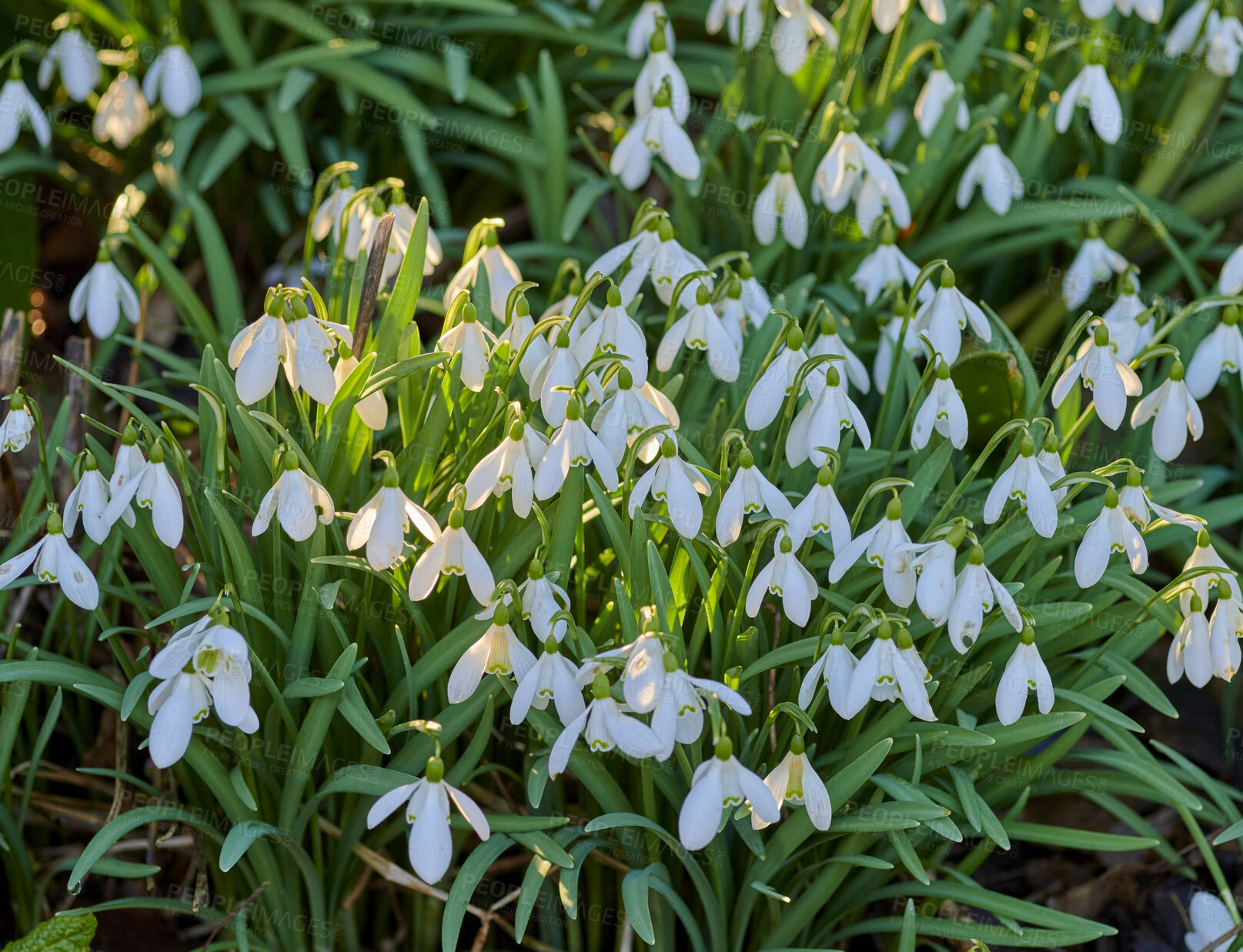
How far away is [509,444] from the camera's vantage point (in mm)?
1271

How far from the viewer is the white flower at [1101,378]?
54.4 inches

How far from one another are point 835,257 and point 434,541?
53.2 inches

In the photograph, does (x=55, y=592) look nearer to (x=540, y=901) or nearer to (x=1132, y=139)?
(x=540, y=901)

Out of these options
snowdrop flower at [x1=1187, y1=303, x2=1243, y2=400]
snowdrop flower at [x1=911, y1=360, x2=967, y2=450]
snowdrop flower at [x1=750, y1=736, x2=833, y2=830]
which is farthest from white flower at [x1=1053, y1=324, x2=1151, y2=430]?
snowdrop flower at [x1=750, y1=736, x2=833, y2=830]

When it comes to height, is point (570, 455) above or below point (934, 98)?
below

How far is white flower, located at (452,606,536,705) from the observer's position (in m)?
1.24

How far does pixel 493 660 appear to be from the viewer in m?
1.24

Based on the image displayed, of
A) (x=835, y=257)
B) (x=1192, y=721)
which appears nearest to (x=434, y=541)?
(x=835, y=257)

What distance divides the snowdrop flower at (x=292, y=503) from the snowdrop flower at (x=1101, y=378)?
899 millimetres

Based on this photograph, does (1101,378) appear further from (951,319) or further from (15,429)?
(15,429)

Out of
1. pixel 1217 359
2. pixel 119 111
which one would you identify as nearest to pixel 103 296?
pixel 119 111

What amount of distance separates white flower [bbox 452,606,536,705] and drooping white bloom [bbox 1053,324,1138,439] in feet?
2.37

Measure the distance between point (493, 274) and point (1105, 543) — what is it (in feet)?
2.91

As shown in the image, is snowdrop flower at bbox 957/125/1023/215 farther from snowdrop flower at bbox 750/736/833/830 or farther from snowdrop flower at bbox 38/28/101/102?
snowdrop flower at bbox 38/28/101/102
